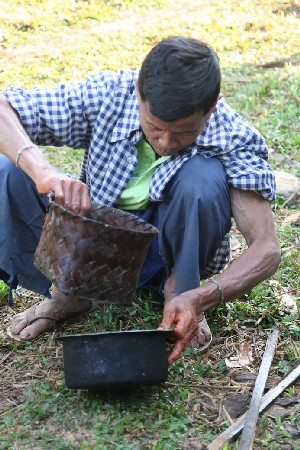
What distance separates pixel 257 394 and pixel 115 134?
110 cm

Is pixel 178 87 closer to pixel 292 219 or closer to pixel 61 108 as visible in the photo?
pixel 61 108

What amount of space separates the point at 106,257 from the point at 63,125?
70cm

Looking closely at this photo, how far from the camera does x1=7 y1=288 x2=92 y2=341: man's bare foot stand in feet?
10.6

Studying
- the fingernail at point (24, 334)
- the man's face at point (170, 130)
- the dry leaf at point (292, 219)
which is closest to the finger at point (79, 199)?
the man's face at point (170, 130)

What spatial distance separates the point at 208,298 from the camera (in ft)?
9.22

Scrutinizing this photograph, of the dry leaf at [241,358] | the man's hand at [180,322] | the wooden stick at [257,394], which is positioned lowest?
the dry leaf at [241,358]

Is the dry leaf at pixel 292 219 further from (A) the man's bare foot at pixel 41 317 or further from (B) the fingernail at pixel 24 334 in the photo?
(B) the fingernail at pixel 24 334

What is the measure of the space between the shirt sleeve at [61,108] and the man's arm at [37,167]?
62mm

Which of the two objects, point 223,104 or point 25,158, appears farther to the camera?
point 223,104

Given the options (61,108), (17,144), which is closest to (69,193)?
(17,144)

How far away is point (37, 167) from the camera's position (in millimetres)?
2771

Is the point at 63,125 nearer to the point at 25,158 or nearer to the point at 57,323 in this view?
the point at 25,158

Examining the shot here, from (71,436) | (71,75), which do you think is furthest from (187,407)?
(71,75)

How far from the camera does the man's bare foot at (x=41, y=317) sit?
10.6ft
